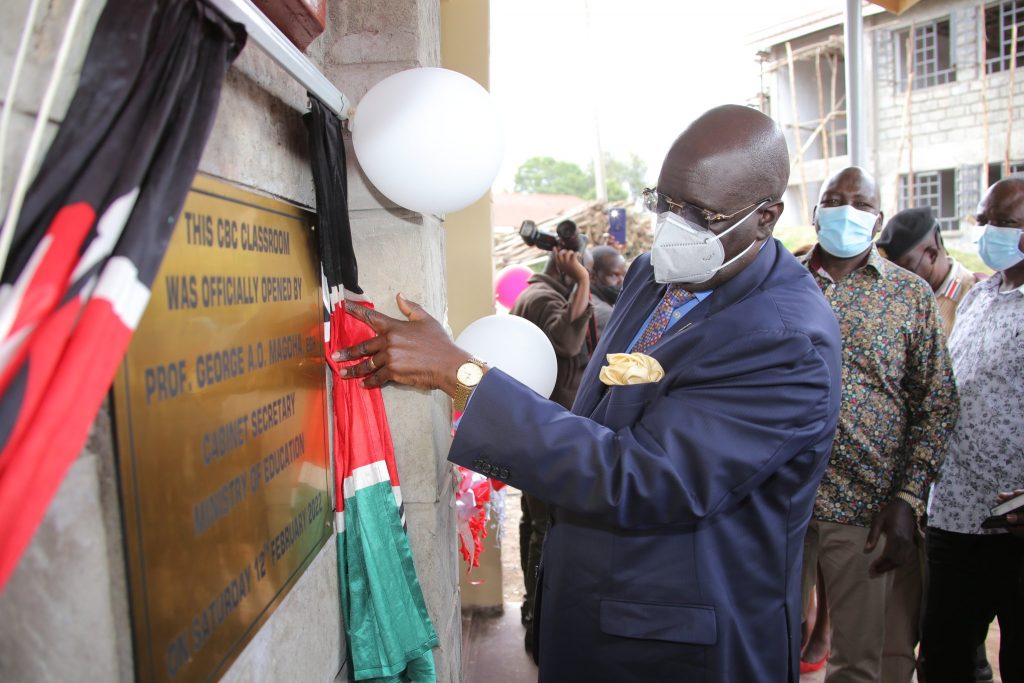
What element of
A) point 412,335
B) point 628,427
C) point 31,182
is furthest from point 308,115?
point 628,427

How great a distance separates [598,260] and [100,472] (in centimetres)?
363

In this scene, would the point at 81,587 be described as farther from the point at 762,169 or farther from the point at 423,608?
the point at 762,169

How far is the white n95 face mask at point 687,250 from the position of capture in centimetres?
145

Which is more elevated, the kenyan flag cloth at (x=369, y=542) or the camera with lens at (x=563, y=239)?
the camera with lens at (x=563, y=239)

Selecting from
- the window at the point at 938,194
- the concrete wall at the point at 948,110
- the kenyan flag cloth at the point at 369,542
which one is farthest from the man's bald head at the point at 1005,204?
the window at the point at 938,194

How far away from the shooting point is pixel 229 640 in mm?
1038

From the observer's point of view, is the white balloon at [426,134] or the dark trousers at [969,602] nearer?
the white balloon at [426,134]

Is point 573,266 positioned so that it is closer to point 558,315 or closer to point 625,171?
point 558,315

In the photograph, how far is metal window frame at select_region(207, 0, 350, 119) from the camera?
0.92 metres

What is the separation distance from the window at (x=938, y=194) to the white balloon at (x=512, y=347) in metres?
13.6

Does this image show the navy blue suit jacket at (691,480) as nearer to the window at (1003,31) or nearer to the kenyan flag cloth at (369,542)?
→ the kenyan flag cloth at (369,542)

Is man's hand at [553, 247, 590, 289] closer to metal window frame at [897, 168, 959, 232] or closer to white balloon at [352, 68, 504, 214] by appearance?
white balloon at [352, 68, 504, 214]

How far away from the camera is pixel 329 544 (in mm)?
1582

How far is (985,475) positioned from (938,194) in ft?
42.1
